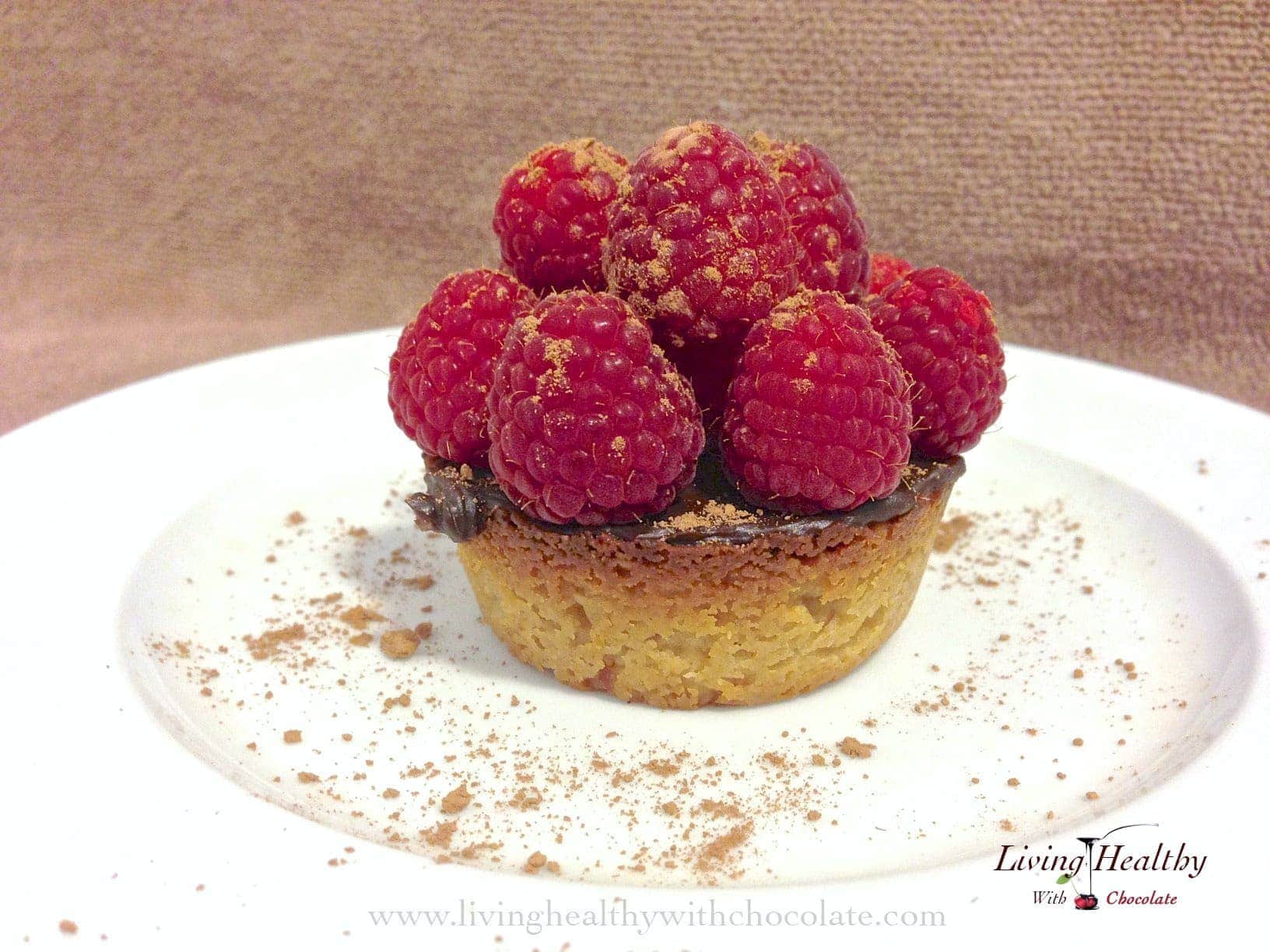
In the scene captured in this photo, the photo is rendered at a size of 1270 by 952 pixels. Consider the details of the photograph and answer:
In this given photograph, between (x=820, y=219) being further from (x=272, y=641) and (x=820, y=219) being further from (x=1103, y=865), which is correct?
(x=272, y=641)

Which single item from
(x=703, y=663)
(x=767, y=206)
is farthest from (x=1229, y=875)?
(x=767, y=206)

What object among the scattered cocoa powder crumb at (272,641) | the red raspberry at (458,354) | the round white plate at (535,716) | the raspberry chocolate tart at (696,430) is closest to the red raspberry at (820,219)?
the raspberry chocolate tart at (696,430)

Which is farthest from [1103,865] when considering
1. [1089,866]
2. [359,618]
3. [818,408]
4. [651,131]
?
[651,131]

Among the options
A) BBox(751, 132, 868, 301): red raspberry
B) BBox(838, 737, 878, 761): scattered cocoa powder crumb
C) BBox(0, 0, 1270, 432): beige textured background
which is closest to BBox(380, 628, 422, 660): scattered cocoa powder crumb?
BBox(838, 737, 878, 761): scattered cocoa powder crumb

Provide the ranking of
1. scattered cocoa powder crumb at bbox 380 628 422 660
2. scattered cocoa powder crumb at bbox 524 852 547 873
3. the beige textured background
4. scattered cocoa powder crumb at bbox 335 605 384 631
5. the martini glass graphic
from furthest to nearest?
the beige textured background
scattered cocoa powder crumb at bbox 335 605 384 631
scattered cocoa powder crumb at bbox 380 628 422 660
scattered cocoa powder crumb at bbox 524 852 547 873
the martini glass graphic

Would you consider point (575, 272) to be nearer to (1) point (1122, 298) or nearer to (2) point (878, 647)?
(2) point (878, 647)

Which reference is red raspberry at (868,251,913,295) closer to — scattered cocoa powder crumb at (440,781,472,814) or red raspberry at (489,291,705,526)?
red raspberry at (489,291,705,526)

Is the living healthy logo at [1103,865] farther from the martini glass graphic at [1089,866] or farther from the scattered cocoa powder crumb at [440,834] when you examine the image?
the scattered cocoa powder crumb at [440,834]
